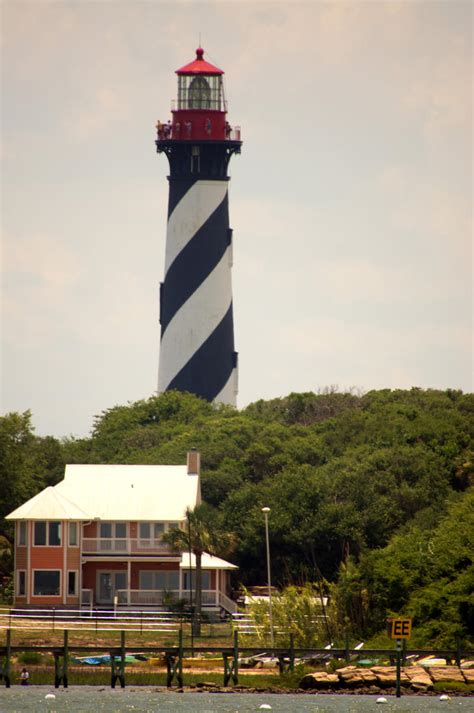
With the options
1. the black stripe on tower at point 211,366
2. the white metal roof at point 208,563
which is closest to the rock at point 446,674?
the white metal roof at point 208,563

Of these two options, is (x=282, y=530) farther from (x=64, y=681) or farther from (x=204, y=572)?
(x=64, y=681)

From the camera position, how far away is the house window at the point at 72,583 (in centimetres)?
8944

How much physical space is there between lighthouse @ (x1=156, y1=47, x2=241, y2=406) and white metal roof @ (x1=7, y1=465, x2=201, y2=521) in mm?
17933

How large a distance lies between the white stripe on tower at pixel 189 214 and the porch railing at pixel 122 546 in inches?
937

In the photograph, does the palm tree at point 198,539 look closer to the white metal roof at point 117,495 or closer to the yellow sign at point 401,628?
the white metal roof at point 117,495

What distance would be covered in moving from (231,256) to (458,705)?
48355 mm

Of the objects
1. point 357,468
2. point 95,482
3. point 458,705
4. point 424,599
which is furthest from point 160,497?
point 458,705

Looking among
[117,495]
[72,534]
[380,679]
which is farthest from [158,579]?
[380,679]

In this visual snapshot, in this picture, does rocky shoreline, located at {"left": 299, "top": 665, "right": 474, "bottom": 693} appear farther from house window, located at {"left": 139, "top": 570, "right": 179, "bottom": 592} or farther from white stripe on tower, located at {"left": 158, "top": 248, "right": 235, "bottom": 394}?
white stripe on tower, located at {"left": 158, "top": 248, "right": 235, "bottom": 394}

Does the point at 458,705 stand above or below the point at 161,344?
below

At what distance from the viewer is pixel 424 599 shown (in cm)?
7838

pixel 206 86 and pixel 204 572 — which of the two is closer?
pixel 204 572

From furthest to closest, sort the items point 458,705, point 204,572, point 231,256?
point 231,256, point 204,572, point 458,705

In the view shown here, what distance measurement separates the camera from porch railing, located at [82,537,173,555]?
9131 cm
